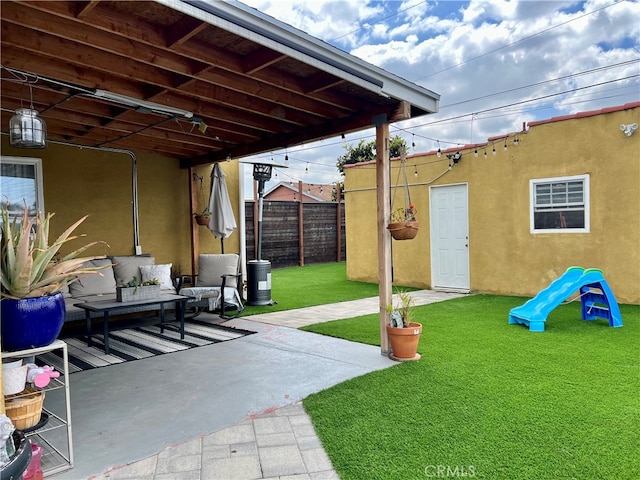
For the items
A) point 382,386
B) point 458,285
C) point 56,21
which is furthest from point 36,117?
point 458,285

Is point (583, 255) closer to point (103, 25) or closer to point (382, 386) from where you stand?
point (382, 386)

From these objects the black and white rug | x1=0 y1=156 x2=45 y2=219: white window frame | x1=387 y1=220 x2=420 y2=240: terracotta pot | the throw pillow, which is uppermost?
x1=0 y1=156 x2=45 y2=219: white window frame

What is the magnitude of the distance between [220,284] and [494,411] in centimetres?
472

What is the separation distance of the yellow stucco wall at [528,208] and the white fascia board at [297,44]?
3902mm

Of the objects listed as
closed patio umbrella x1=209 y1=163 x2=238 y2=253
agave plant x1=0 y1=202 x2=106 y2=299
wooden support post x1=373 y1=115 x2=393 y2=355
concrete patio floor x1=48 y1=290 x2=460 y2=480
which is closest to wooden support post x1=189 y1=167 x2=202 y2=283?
closed patio umbrella x1=209 y1=163 x2=238 y2=253

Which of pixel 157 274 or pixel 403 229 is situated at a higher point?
pixel 403 229

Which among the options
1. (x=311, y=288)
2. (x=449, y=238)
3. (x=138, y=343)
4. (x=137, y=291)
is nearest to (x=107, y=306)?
(x=137, y=291)

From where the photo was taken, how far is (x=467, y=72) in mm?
12359

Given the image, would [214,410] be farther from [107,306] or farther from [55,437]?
[107,306]

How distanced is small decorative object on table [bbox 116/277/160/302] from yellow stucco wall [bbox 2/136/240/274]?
68.7 inches

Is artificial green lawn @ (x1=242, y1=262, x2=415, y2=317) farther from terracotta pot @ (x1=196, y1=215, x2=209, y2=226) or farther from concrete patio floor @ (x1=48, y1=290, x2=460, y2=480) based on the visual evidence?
concrete patio floor @ (x1=48, y1=290, x2=460, y2=480)

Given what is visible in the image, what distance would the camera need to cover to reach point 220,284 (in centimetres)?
671

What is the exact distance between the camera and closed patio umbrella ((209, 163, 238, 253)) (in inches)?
275

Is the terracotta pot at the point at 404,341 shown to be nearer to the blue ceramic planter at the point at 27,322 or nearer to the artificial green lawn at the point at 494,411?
the artificial green lawn at the point at 494,411
